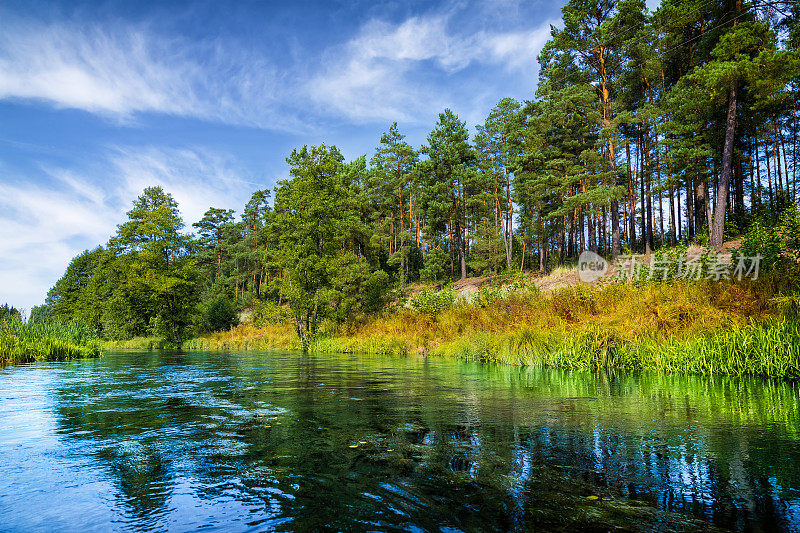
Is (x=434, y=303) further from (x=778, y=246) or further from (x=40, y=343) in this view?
(x=40, y=343)

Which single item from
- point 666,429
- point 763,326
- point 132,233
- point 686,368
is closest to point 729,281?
point 763,326

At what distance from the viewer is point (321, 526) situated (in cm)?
207

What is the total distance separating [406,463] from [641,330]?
9081mm

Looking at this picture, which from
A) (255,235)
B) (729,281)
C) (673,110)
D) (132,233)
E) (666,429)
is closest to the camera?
(666,429)

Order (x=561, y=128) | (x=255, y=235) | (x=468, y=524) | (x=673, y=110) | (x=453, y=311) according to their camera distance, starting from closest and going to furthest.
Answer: (x=468, y=524) → (x=453, y=311) → (x=673, y=110) → (x=561, y=128) → (x=255, y=235)

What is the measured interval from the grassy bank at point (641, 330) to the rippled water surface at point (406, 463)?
210cm

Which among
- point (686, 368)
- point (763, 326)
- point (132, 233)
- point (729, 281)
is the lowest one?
point (686, 368)

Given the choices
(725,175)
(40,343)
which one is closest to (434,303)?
(40,343)

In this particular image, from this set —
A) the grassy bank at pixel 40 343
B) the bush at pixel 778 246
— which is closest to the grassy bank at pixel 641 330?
the bush at pixel 778 246

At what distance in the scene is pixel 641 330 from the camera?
10.0 m

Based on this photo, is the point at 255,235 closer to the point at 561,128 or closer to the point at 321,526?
the point at 561,128

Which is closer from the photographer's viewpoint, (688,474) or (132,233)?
(688,474)

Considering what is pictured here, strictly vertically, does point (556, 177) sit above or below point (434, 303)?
above

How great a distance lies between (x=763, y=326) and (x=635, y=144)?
35.7 metres
